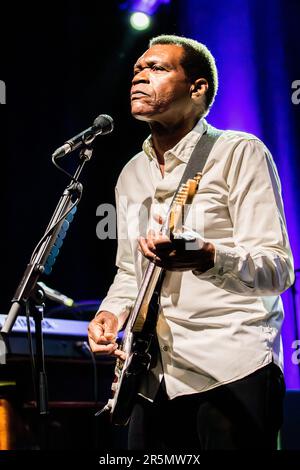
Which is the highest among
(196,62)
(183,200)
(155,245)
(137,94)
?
(196,62)

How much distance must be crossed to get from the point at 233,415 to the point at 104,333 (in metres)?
0.58

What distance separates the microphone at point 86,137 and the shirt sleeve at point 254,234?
609mm

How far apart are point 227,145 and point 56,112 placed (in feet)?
13.3

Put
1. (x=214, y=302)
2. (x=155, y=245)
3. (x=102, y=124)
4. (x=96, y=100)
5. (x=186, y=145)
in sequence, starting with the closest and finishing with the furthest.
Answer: (x=155, y=245) → (x=214, y=302) → (x=186, y=145) → (x=102, y=124) → (x=96, y=100)

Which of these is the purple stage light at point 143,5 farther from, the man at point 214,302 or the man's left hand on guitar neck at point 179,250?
the man's left hand on guitar neck at point 179,250

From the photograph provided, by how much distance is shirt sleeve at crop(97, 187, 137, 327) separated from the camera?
2.34 meters

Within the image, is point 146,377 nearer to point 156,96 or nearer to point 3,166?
point 156,96

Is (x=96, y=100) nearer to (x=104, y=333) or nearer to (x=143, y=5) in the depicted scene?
(x=143, y=5)

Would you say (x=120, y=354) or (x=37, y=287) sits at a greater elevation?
(x=37, y=287)

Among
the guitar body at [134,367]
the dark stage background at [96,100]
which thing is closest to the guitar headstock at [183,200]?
the guitar body at [134,367]

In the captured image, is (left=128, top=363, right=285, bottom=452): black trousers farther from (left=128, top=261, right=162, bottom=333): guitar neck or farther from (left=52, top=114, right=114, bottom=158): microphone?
(left=52, top=114, right=114, bottom=158): microphone

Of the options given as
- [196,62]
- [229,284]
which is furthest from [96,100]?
[229,284]

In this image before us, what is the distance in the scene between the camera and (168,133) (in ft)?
7.70

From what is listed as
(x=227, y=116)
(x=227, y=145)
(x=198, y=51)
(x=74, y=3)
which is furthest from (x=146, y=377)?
(x=74, y=3)
